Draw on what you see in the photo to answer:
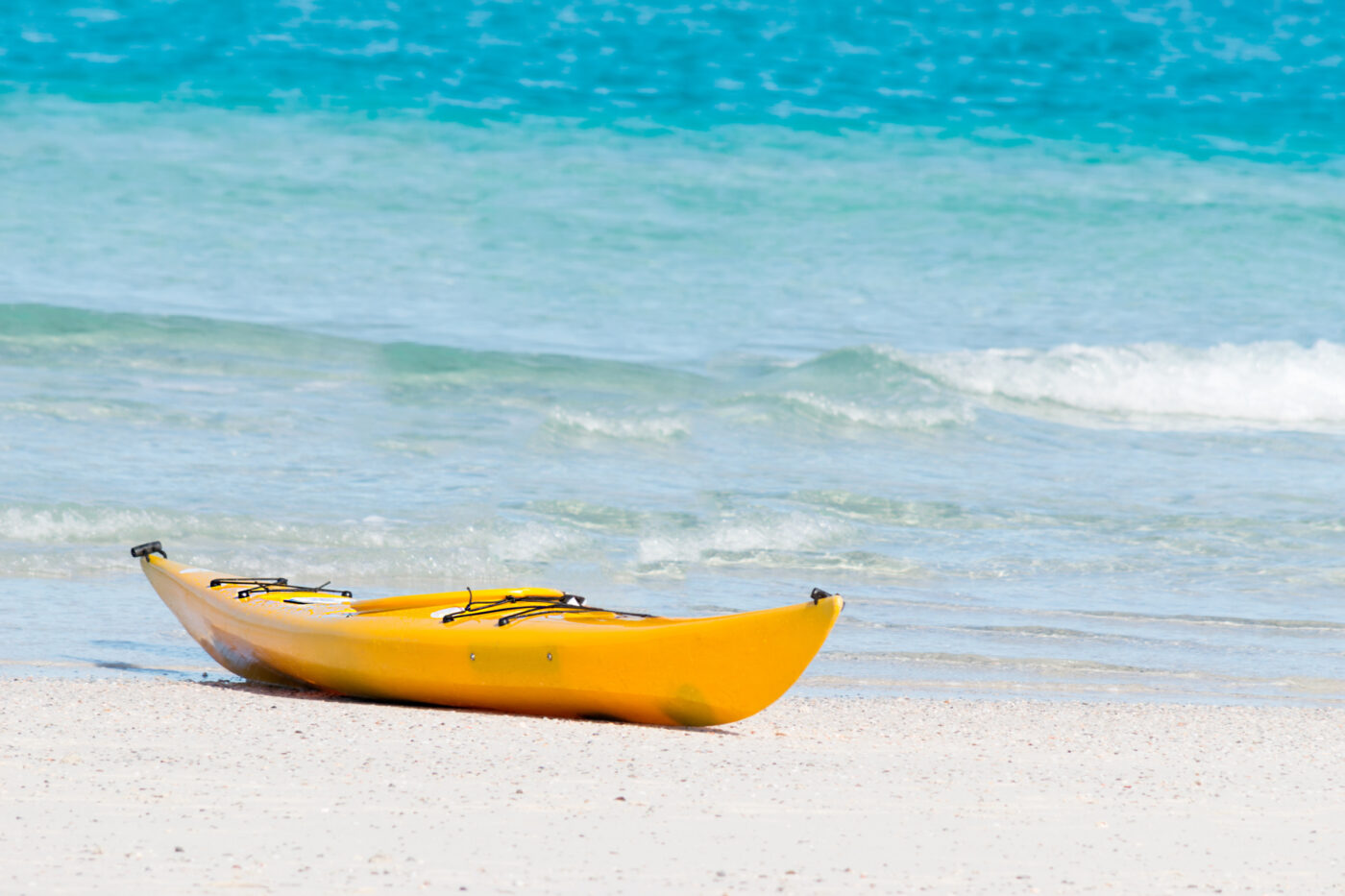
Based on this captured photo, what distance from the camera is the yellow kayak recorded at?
13.7 feet

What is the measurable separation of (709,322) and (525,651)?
10587mm

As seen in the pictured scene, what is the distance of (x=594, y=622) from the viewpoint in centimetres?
450

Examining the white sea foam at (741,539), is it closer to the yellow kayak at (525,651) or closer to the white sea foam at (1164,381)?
the yellow kayak at (525,651)

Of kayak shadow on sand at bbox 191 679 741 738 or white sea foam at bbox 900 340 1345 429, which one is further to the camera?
white sea foam at bbox 900 340 1345 429

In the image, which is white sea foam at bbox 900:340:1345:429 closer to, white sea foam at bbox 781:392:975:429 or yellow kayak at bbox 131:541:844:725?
white sea foam at bbox 781:392:975:429

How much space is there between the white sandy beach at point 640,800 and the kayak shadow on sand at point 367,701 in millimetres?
34

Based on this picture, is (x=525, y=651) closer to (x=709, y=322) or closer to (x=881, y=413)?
(x=881, y=413)

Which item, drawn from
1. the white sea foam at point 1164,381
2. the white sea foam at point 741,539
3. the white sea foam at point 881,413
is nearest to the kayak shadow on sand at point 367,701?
the white sea foam at point 741,539

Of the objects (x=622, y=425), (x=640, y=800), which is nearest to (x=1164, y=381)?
(x=622, y=425)

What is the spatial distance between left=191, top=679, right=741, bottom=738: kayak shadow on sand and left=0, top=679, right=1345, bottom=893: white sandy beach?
0.03m

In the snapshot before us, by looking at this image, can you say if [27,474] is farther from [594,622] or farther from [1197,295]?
[1197,295]

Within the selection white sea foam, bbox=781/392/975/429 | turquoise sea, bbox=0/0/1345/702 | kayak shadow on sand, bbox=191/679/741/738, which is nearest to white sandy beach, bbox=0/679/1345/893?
kayak shadow on sand, bbox=191/679/741/738

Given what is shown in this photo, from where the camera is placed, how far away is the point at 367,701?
15.4 feet

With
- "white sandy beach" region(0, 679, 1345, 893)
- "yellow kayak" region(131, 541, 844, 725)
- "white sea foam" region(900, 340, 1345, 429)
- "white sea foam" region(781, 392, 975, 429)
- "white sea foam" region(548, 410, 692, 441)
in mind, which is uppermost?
"white sea foam" region(900, 340, 1345, 429)
